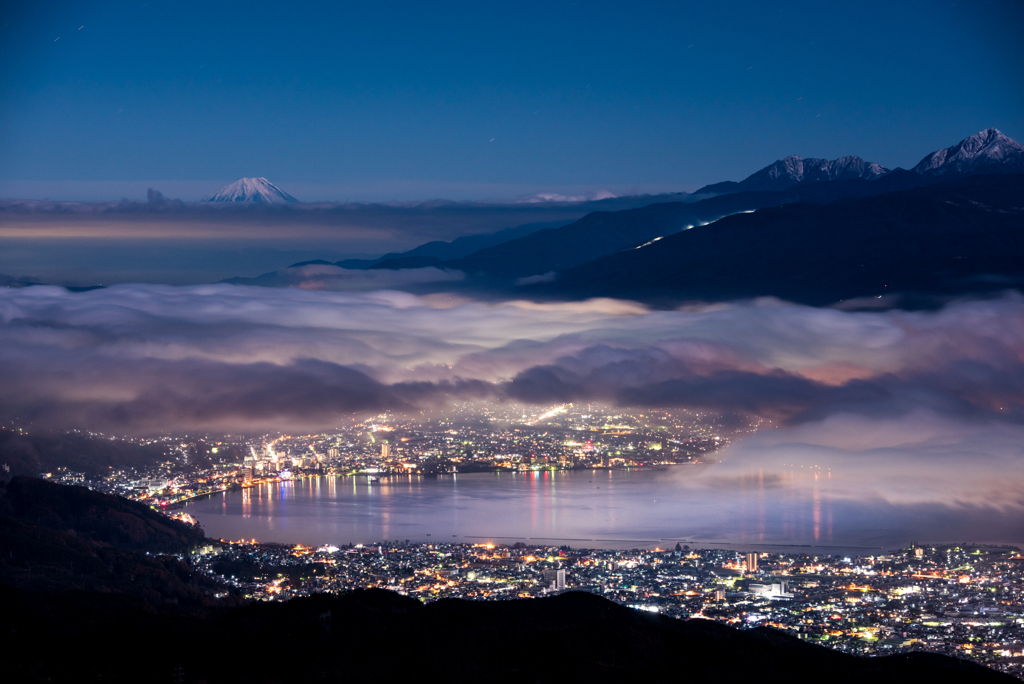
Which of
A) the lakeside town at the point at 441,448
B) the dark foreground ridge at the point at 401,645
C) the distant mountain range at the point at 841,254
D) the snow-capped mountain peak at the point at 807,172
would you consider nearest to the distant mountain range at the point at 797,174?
the snow-capped mountain peak at the point at 807,172

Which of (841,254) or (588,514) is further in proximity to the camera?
(841,254)

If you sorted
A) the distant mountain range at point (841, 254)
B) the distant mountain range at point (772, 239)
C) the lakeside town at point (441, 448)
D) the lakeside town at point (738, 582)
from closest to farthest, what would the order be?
the lakeside town at point (738, 582)
the lakeside town at point (441, 448)
the distant mountain range at point (841, 254)
the distant mountain range at point (772, 239)

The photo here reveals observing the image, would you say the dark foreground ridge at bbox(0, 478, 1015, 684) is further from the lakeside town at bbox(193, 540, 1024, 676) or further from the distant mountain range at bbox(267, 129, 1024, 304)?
the distant mountain range at bbox(267, 129, 1024, 304)

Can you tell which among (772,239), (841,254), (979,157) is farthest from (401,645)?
(979,157)

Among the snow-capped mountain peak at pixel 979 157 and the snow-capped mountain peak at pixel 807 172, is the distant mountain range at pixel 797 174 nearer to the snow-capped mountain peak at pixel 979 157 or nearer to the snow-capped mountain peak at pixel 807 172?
Answer: the snow-capped mountain peak at pixel 807 172

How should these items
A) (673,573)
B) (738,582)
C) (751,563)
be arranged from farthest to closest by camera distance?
(751,563) → (673,573) → (738,582)

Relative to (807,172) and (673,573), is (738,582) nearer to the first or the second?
(673,573)
